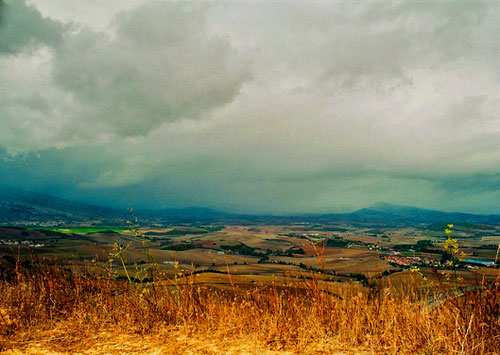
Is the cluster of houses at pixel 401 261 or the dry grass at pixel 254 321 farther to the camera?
the cluster of houses at pixel 401 261

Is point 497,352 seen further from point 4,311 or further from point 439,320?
point 4,311

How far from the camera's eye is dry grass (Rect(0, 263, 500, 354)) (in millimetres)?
4203

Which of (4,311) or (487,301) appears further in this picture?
(4,311)

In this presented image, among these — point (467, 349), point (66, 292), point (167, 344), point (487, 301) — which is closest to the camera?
point (467, 349)

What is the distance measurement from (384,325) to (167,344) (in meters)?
3.61

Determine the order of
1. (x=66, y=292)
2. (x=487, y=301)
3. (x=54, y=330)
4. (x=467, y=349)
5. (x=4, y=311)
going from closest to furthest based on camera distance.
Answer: (x=467, y=349) < (x=487, y=301) < (x=54, y=330) < (x=4, y=311) < (x=66, y=292)

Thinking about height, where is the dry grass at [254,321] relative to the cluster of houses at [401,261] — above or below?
below

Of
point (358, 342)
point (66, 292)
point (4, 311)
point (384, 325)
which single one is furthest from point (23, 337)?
point (384, 325)

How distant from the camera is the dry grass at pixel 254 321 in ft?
13.8

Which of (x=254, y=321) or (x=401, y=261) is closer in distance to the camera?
(x=254, y=321)

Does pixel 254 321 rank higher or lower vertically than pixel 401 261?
lower

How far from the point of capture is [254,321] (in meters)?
5.28

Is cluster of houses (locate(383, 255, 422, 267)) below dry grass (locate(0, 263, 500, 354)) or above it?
above

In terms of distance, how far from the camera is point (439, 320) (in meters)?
4.70
